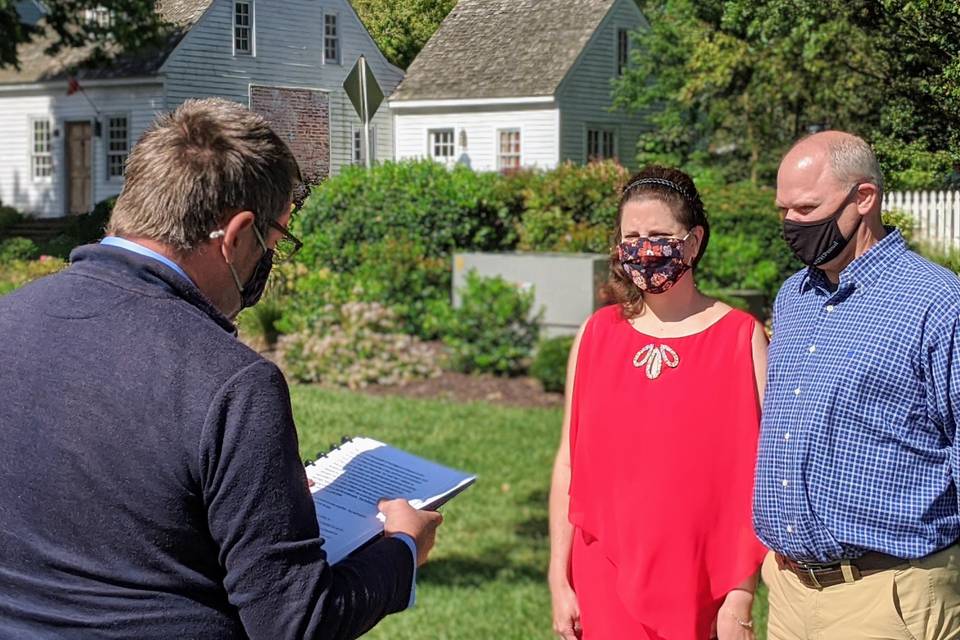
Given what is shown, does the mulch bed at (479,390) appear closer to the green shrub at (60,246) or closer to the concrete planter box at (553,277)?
the concrete planter box at (553,277)

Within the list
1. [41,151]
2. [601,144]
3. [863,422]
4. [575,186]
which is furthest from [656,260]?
[575,186]

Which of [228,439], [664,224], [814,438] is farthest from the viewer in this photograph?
[664,224]

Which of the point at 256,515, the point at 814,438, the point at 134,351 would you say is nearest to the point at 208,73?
the point at 134,351

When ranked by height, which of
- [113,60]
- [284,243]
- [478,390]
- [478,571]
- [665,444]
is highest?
[113,60]

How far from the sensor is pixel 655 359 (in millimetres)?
3316

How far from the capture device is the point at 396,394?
10703mm

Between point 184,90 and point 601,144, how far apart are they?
2.23 metres

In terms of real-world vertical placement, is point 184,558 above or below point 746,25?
below

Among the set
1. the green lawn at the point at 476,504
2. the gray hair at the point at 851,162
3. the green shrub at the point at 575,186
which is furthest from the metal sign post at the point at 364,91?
the green lawn at the point at 476,504

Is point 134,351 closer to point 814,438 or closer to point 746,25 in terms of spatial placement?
point 814,438

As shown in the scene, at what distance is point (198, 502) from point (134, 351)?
0.29 metres

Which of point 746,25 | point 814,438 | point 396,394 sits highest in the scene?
point 746,25

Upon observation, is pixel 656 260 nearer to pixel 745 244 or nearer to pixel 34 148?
pixel 34 148

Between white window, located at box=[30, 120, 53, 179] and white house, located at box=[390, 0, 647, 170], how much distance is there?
3.21 ft
